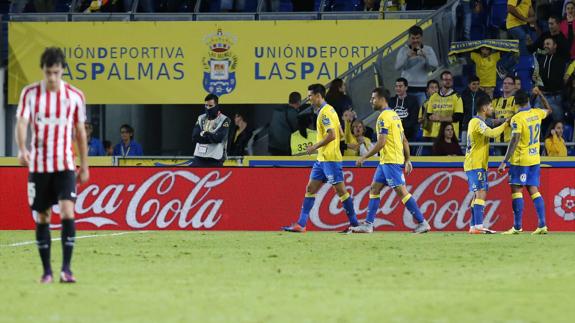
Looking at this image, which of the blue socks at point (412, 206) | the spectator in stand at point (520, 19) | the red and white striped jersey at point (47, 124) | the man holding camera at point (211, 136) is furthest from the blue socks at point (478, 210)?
the red and white striped jersey at point (47, 124)

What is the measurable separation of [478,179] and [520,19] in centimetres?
593

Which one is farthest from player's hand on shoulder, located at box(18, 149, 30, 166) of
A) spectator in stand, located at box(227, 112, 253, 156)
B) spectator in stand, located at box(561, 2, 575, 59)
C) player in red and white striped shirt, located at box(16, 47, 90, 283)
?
spectator in stand, located at box(561, 2, 575, 59)

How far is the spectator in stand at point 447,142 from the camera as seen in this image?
23.3 meters

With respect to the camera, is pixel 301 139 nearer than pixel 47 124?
No

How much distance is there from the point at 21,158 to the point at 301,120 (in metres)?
12.8

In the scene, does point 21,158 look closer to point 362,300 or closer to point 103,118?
point 362,300

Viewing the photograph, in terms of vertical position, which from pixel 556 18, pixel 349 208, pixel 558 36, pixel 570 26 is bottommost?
pixel 349 208

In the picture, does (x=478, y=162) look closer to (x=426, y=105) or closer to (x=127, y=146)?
(x=426, y=105)

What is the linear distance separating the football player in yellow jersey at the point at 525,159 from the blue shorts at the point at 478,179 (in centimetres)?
31

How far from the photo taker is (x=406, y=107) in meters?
24.0

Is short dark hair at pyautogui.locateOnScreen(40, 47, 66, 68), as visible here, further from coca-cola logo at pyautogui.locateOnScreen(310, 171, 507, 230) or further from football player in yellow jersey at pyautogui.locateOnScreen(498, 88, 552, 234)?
coca-cola logo at pyautogui.locateOnScreen(310, 171, 507, 230)

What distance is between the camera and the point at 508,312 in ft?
32.7

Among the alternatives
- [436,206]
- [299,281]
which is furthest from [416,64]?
[299,281]

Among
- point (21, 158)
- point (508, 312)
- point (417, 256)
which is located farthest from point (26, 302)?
point (417, 256)
